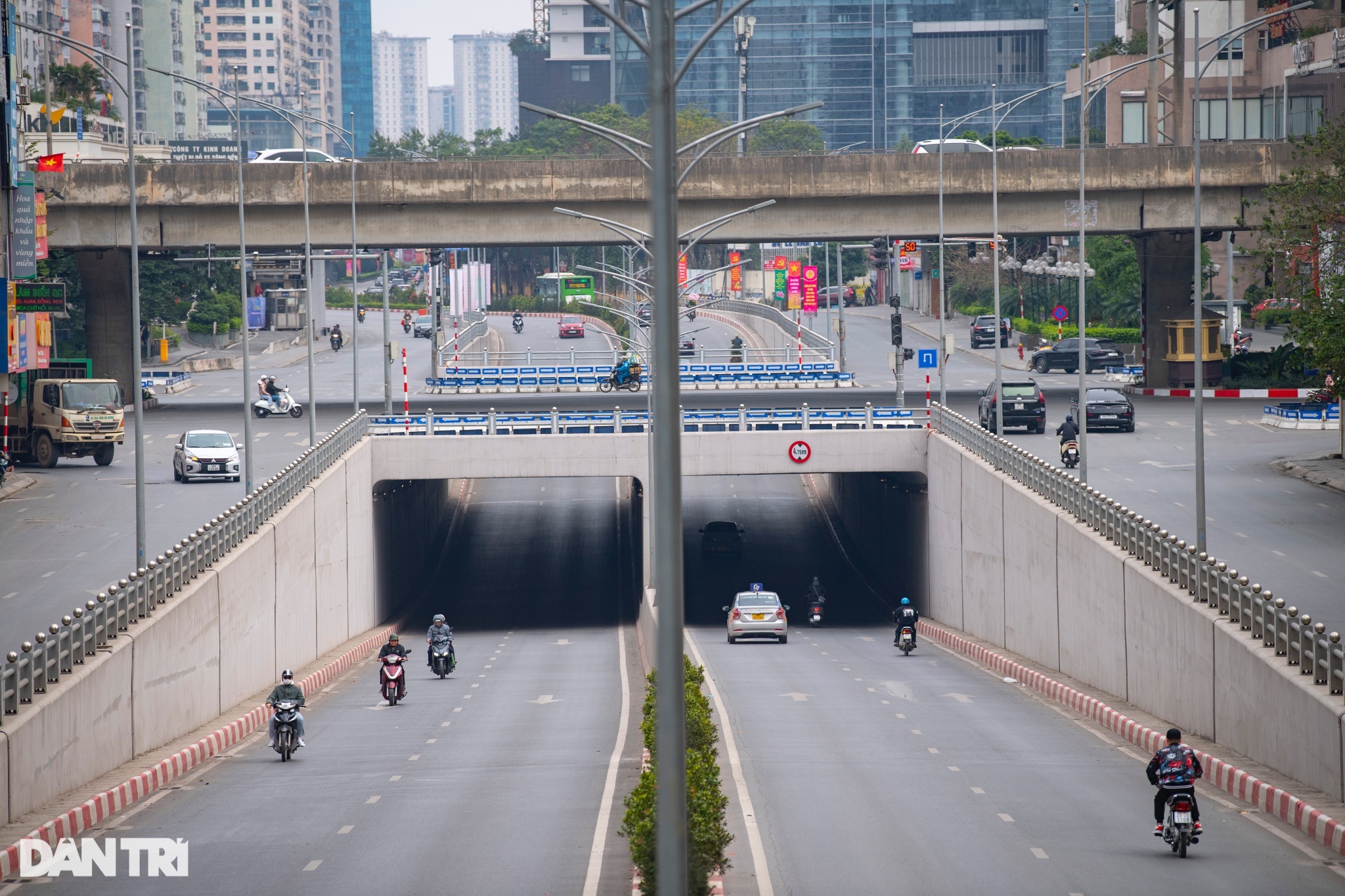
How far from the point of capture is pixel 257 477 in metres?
46.8

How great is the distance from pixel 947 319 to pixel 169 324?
173ft

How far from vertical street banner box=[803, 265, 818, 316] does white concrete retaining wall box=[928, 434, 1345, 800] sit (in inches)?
2076

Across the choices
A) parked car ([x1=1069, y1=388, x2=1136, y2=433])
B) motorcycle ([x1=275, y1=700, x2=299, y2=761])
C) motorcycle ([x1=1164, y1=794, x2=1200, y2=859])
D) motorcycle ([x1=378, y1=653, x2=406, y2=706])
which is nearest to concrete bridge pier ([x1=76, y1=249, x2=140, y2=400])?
parked car ([x1=1069, y1=388, x2=1136, y2=433])

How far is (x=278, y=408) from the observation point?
63125mm

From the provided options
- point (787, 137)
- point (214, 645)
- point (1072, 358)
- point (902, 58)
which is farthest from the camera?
point (902, 58)

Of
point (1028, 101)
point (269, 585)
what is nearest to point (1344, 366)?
point (269, 585)

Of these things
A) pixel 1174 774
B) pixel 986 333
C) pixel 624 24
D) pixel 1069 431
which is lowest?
pixel 1174 774

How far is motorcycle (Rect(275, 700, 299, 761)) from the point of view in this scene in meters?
22.3

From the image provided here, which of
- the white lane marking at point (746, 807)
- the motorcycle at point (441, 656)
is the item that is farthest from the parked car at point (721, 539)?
the white lane marking at point (746, 807)

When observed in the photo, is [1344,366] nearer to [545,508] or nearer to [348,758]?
[348,758]

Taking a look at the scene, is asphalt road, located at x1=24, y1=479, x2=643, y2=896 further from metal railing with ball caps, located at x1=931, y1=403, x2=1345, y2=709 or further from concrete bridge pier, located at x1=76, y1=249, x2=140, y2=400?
concrete bridge pier, located at x1=76, y1=249, x2=140, y2=400

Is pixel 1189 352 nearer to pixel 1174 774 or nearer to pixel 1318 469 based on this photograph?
pixel 1318 469

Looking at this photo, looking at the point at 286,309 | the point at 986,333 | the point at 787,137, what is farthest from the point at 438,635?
the point at 787,137

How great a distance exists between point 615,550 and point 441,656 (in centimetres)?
2445
